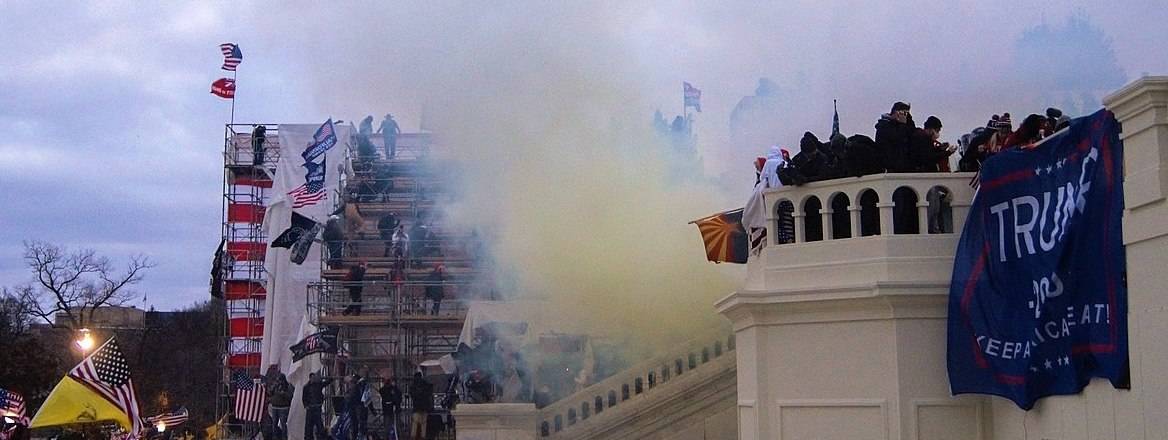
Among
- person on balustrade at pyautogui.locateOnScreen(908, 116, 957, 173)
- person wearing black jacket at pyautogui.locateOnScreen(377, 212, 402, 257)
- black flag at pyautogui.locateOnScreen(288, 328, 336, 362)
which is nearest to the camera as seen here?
person on balustrade at pyautogui.locateOnScreen(908, 116, 957, 173)

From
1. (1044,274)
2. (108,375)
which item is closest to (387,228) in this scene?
(108,375)

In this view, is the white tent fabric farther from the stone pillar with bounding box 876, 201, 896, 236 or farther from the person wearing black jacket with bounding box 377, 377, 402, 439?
the person wearing black jacket with bounding box 377, 377, 402, 439

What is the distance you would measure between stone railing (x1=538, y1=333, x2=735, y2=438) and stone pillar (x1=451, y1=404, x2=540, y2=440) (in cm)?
19

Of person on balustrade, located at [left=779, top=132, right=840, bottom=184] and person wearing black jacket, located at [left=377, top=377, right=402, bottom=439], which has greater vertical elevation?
person on balustrade, located at [left=779, top=132, right=840, bottom=184]

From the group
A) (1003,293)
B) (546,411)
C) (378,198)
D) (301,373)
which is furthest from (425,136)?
(1003,293)

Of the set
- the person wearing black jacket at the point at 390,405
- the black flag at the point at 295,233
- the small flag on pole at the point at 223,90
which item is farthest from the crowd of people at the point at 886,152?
the small flag on pole at the point at 223,90

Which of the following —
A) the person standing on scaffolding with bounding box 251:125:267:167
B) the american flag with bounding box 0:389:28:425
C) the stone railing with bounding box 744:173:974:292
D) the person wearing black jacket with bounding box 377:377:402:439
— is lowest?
the person wearing black jacket with bounding box 377:377:402:439

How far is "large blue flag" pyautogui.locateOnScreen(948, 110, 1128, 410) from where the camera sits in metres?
7.83

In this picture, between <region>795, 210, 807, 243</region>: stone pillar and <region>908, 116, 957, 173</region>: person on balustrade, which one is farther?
<region>908, 116, 957, 173</region>: person on balustrade

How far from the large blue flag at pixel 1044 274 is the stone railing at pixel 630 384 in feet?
20.1

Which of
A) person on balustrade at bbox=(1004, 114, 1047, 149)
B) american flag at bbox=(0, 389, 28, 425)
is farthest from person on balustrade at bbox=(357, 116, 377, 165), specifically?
person on balustrade at bbox=(1004, 114, 1047, 149)

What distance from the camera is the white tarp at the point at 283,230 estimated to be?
28.9 metres

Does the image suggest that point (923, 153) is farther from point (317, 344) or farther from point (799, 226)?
point (317, 344)

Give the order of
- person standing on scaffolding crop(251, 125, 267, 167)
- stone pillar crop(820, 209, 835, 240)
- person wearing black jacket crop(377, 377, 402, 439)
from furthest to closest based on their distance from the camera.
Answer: person standing on scaffolding crop(251, 125, 267, 167) → person wearing black jacket crop(377, 377, 402, 439) → stone pillar crop(820, 209, 835, 240)
